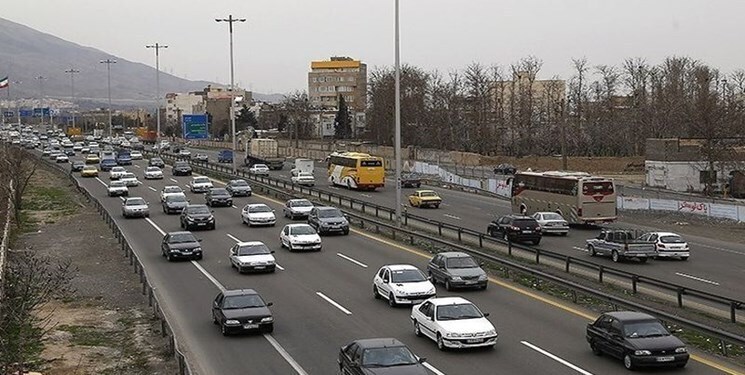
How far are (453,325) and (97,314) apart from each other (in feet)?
39.4

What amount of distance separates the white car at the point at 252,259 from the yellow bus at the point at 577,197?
71.4 ft

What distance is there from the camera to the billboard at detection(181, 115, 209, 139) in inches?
4828

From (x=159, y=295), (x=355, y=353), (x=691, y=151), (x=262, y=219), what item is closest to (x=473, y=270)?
(x=159, y=295)

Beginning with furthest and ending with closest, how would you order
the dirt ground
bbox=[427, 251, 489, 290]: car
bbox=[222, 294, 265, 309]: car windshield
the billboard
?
the billboard
bbox=[427, 251, 489, 290]: car
bbox=[222, 294, 265, 309]: car windshield
the dirt ground

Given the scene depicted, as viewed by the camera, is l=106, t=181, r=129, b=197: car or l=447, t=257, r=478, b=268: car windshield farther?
l=106, t=181, r=129, b=197: car

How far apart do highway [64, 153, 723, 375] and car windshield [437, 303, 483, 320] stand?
0.80 meters

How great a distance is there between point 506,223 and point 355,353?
25.6 metres

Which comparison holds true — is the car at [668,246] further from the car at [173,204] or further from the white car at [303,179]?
the white car at [303,179]

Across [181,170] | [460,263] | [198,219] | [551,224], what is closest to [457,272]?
[460,263]

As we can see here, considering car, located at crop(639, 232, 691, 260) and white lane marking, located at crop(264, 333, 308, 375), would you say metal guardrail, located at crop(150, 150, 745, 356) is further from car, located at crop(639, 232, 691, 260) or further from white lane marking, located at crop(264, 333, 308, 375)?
white lane marking, located at crop(264, 333, 308, 375)

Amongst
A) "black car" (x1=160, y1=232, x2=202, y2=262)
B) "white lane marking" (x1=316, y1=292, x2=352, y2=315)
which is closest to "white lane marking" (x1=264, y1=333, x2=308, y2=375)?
"white lane marking" (x1=316, y1=292, x2=352, y2=315)

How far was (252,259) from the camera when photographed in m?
33.1

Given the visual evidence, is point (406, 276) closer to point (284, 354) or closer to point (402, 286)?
point (402, 286)

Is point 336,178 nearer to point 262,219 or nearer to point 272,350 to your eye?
point 262,219
